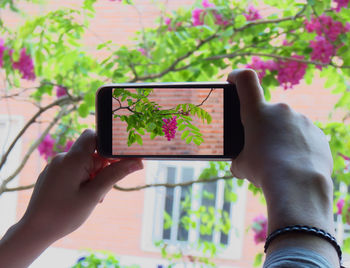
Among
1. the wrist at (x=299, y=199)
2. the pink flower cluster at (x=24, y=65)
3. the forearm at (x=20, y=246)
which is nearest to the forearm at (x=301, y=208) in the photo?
the wrist at (x=299, y=199)

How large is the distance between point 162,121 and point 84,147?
A: 8cm

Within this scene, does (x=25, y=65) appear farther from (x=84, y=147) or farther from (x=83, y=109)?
(x=84, y=147)

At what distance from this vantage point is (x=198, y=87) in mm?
388

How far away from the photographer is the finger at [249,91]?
0.32 metres

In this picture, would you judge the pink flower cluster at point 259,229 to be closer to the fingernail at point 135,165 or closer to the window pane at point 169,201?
the window pane at point 169,201

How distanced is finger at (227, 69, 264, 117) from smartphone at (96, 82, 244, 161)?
4cm

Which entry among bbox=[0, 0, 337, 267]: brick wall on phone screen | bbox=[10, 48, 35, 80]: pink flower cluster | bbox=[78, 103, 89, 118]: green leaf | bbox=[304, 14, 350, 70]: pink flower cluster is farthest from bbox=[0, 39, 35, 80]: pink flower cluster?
bbox=[0, 0, 337, 267]: brick wall on phone screen

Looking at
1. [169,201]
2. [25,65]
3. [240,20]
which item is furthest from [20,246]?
[169,201]

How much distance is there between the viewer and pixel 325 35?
2.79ft

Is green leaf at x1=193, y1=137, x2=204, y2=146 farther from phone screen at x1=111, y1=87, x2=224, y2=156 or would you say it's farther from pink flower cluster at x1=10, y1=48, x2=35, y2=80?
pink flower cluster at x1=10, y1=48, x2=35, y2=80

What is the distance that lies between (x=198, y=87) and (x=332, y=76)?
25.1 inches

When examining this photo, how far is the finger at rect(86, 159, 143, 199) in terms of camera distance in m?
0.40

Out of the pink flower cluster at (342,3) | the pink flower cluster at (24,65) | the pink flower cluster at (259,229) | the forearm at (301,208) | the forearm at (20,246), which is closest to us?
the forearm at (301,208)

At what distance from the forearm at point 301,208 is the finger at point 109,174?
160 millimetres
